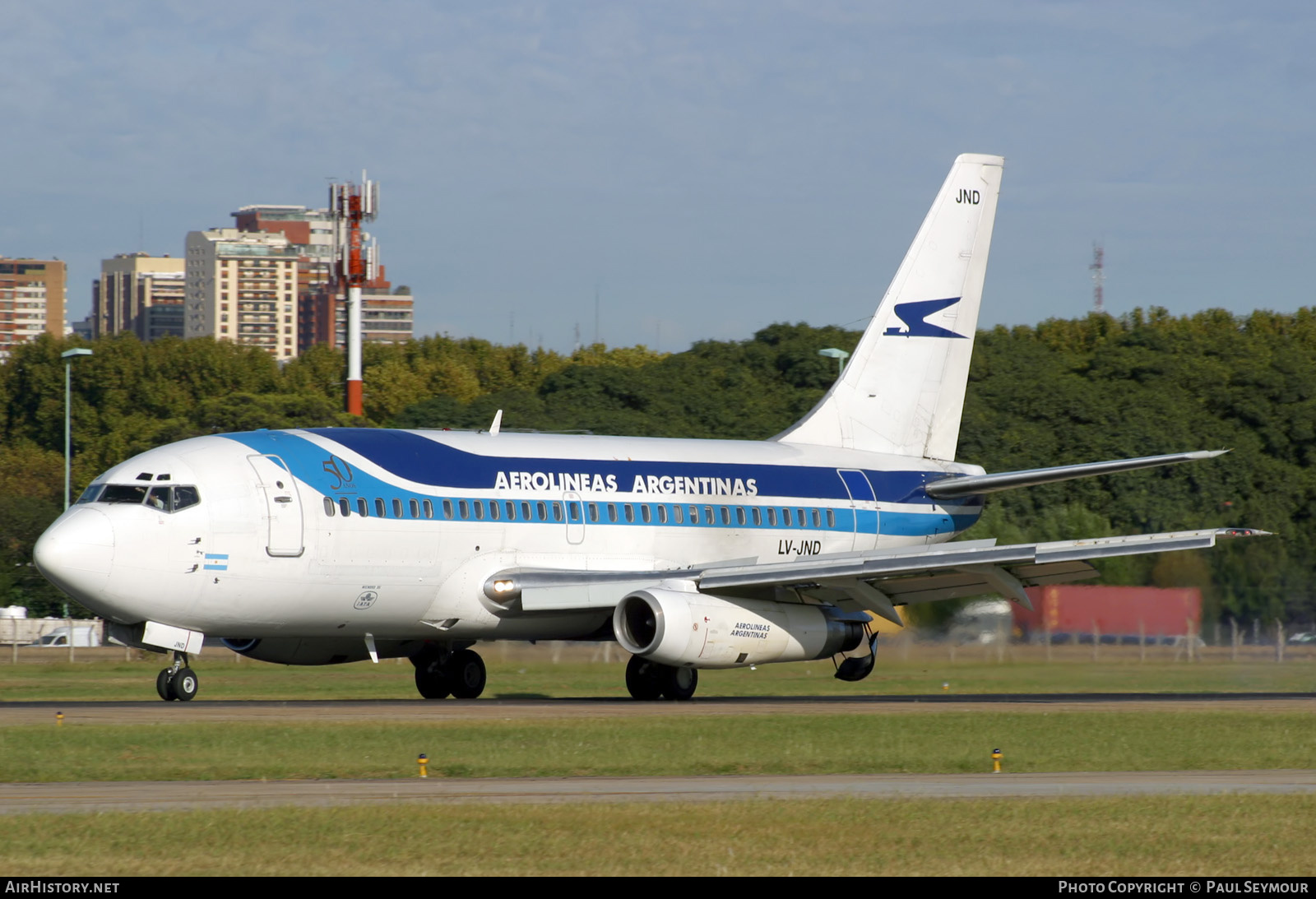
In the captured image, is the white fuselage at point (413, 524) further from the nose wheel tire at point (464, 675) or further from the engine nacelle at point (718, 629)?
the nose wheel tire at point (464, 675)

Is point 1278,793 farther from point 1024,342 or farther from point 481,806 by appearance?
point 1024,342

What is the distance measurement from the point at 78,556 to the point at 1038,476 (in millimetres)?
17043

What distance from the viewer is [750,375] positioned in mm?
104125

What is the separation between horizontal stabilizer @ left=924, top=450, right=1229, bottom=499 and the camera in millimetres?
32188

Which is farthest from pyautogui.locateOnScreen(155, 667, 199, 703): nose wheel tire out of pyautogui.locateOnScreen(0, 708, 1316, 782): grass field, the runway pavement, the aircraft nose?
the runway pavement

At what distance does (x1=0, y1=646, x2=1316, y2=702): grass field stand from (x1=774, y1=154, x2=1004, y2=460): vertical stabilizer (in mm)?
4968

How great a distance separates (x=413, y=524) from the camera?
30078 mm

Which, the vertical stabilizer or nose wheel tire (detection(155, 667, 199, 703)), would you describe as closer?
nose wheel tire (detection(155, 667, 199, 703))

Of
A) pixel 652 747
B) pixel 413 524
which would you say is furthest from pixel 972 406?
pixel 652 747

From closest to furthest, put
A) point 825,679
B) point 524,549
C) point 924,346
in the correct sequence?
1. point 524,549
2. point 825,679
3. point 924,346

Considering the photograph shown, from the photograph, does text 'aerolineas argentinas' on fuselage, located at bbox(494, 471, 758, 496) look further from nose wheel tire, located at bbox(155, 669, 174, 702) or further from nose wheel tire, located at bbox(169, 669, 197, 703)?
nose wheel tire, located at bbox(155, 669, 174, 702)

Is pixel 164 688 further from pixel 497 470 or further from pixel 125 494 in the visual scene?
pixel 497 470

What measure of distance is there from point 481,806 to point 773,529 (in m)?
19.5

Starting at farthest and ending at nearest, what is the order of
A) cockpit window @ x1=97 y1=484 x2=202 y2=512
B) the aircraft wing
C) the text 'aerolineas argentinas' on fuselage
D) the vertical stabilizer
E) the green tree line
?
the green tree line → the vertical stabilizer → the text 'aerolineas argentinas' on fuselage → the aircraft wing → cockpit window @ x1=97 y1=484 x2=202 y2=512
